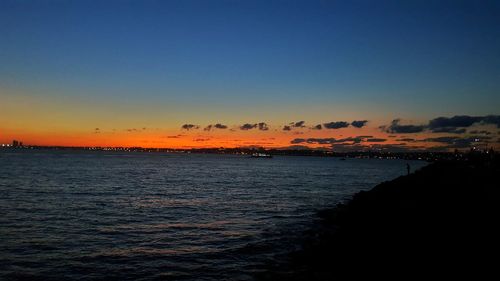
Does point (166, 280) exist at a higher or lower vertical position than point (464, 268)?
lower

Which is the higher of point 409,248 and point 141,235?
point 409,248

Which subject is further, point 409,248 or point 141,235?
point 141,235

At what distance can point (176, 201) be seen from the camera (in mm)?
41656

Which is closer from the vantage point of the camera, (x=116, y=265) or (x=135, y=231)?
(x=116, y=265)

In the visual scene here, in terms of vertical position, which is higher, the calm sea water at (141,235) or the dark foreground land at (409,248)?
the dark foreground land at (409,248)

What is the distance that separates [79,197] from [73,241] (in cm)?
2198

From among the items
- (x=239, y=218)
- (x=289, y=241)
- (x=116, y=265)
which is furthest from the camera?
(x=239, y=218)

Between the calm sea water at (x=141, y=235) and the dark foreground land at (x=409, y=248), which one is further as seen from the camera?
the calm sea water at (x=141, y=235)

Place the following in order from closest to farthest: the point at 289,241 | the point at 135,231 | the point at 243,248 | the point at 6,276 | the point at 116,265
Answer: the point at 6,276 → the point at 116,265 → the point at 243,248 → the point at 289,241 → the point at 135,231

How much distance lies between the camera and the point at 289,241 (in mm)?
23156

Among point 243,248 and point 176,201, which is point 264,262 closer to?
point 243,248

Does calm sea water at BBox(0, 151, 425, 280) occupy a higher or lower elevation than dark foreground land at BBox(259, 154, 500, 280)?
lower

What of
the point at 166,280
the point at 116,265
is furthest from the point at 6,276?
the point at 166,280

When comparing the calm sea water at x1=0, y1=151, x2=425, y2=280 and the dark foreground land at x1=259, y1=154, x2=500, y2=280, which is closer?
the dark foreground land at x1=259, y1=154, x2=500, y2=280
